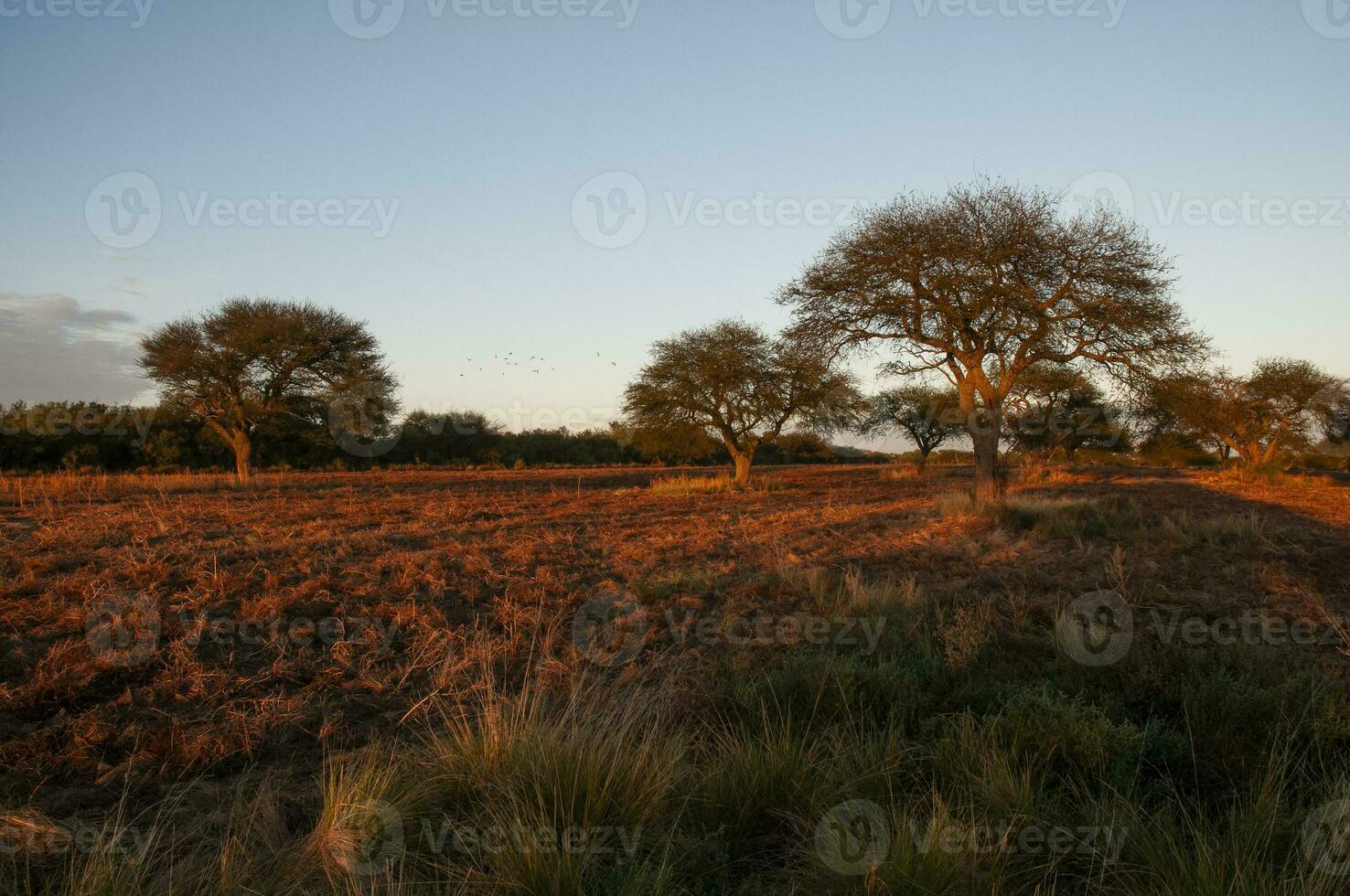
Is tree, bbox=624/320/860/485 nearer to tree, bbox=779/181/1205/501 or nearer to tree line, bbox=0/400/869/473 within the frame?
tree line, bbox=0/400/869/473

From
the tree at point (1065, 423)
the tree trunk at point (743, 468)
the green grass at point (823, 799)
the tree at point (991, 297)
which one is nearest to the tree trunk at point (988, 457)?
the tree at point (991, 297)

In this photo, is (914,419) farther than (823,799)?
Yes

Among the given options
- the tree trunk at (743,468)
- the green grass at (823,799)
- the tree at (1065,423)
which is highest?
the tree at (1065,423)

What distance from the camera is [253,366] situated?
2553 centimetres

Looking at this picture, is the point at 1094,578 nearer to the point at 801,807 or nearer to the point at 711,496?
the point at 801,807

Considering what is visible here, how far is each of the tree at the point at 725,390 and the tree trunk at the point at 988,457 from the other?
9884 millimetres

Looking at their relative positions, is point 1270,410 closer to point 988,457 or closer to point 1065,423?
point 1065,423

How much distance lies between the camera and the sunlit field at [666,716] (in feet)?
10.1

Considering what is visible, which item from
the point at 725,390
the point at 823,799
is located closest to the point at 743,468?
the point at 725,390

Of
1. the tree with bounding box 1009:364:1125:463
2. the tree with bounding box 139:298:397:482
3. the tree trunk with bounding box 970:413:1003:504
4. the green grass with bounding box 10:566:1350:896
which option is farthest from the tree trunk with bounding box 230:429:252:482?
the tree with bounding box 1009:364:1125:463

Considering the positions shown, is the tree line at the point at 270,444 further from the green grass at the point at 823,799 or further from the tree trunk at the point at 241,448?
the green grass at the point at 823,799

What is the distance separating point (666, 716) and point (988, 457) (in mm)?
14381

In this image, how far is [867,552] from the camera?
10.4 meters

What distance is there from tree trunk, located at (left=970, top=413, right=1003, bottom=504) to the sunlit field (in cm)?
599
